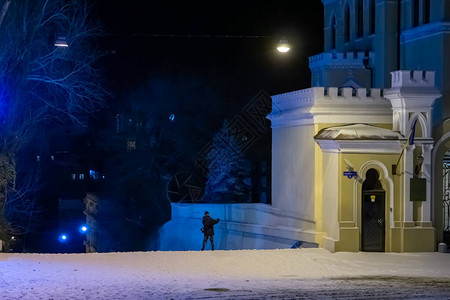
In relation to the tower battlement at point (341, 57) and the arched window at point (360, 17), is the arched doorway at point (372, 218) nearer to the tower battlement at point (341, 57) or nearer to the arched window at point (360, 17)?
the tower battlement at point (341, 57)

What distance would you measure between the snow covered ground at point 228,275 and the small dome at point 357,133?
310 centimetres

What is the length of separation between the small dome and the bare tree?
8779mm

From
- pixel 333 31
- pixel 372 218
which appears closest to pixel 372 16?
pixel 333 31

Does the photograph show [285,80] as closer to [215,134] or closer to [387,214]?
[215,134]

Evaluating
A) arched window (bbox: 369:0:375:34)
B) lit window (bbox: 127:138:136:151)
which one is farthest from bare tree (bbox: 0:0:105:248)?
lit window (bbox: 127:138:136:151)

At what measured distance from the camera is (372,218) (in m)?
19.5

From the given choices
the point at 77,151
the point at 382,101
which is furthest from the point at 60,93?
the point at 77,151

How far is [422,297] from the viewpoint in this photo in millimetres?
11305

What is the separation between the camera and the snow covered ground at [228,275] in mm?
11883

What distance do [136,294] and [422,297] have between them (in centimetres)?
463

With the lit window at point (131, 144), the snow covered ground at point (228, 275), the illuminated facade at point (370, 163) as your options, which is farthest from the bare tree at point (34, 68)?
the lit window at point (131, 144)

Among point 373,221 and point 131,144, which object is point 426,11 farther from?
point 131,144

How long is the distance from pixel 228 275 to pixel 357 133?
6.32 metres

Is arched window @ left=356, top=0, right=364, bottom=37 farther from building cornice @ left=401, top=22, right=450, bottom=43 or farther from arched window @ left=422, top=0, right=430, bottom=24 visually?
arched window @ left=422, top=0, right=430, bottom=24
